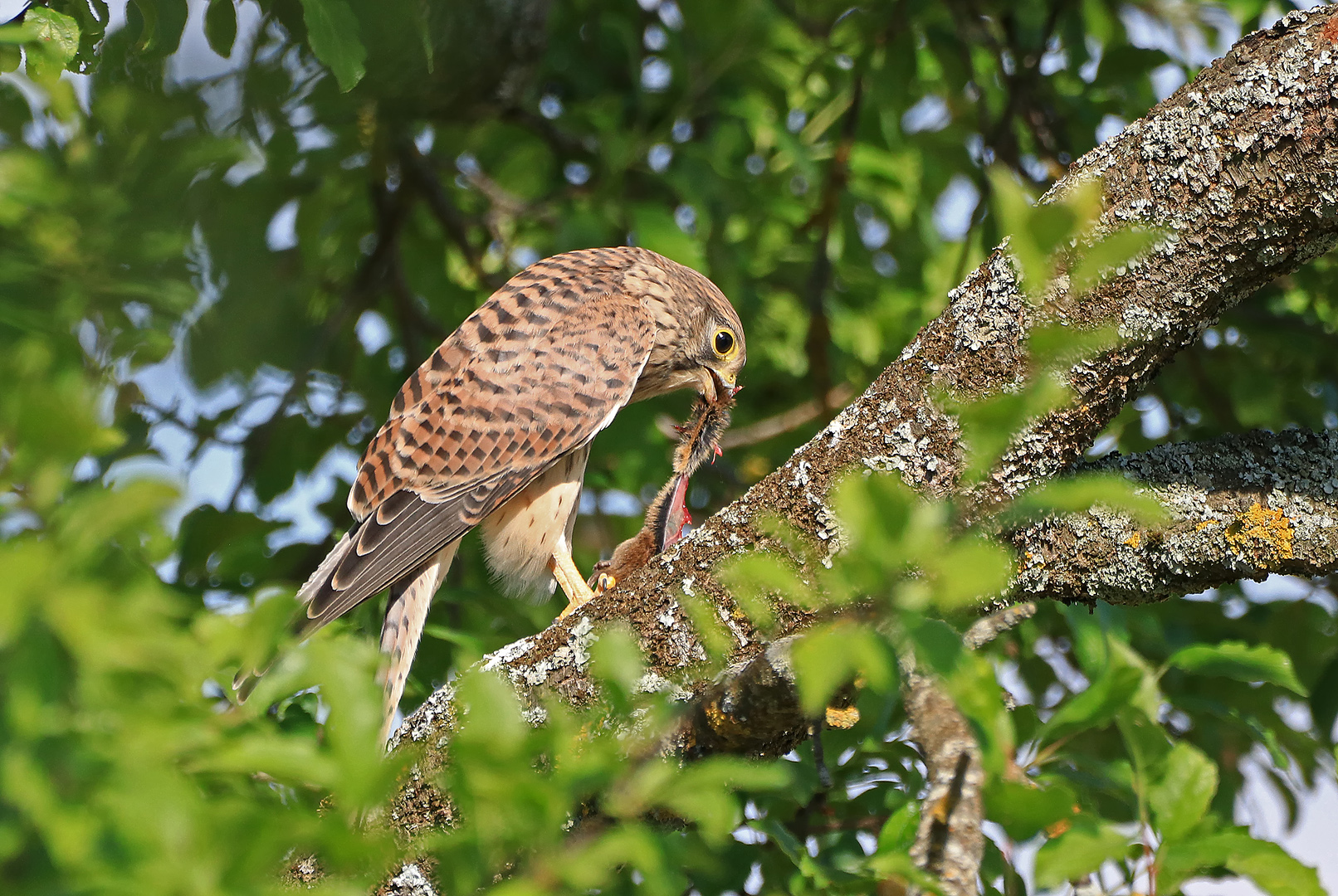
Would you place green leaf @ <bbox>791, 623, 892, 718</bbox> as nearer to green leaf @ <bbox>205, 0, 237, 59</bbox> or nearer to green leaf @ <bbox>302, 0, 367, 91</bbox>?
green leaf @ <bbox>302, 0, 367, 91</bbox>

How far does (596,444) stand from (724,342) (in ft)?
2.06

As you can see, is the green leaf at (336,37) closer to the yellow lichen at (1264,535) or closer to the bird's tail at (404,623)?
the bird's tail at (404,623)

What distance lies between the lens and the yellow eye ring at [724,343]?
3982mm

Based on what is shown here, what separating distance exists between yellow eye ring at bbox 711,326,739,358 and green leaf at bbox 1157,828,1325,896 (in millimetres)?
2817

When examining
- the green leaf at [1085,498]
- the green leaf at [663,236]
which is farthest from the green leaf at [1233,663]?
the green leaf at [663,236]

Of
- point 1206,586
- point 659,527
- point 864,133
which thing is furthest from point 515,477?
point 1206,586

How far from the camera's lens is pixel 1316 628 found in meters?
3.57

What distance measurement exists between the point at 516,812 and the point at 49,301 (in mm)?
1179

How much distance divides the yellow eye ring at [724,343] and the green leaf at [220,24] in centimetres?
215

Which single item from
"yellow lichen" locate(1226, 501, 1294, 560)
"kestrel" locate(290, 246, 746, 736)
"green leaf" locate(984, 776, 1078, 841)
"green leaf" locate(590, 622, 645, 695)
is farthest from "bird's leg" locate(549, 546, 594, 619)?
"green leaf" locate(590, 622, 645, 695)

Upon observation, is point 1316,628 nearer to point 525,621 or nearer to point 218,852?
point 525,621

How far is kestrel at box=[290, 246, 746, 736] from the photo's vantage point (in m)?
3.38

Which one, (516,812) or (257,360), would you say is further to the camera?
(257,360)

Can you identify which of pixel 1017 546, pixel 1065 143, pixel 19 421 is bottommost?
pixel 1065 143
